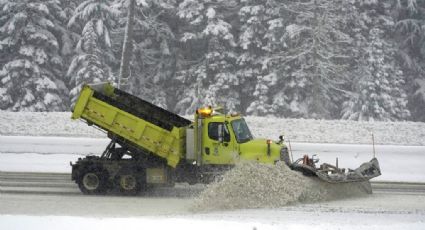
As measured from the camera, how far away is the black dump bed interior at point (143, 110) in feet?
57.2

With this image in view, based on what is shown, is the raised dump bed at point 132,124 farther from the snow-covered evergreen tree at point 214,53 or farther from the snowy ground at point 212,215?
the snow-covered evergreen tree at point 214,53

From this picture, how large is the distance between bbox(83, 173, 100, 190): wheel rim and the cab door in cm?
278

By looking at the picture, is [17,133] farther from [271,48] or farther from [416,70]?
[416,70]

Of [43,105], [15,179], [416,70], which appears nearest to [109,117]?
[15,179]

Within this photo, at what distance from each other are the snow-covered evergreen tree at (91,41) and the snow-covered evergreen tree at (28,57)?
1.37m

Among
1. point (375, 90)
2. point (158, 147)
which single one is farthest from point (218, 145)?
point (375, 90)

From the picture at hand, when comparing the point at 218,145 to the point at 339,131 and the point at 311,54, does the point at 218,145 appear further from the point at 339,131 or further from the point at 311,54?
the point at 311,54

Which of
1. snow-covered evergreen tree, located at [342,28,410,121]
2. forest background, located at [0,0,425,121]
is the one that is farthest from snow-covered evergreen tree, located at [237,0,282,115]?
snow-covered evergreen tree, located at [342,28,410,121]

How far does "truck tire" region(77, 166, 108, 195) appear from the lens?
17.4m

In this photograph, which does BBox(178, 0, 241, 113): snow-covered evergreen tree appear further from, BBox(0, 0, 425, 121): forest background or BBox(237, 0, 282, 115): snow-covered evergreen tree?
BBox(237, 0, 282, 115): snow-covered evergreen tree

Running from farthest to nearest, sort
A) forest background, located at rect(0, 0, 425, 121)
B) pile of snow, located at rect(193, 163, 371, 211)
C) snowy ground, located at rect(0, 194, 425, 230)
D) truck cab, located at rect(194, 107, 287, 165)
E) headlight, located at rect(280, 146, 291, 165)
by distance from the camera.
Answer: forest background, located at rect(0, 0, 425, 121) < truck cab, located at rect(194, 107, 287, 165) < headlight, located at rect(280, 146, 291, 165) < pile of snow, located at rect(193, 163, 371, 211) < snowy ground, located at rect(0, 194, 425, 230)

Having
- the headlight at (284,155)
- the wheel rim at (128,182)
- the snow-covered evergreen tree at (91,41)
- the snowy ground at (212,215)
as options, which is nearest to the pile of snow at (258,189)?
the snowy ground at (212,215)

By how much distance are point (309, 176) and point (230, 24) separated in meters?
26.6

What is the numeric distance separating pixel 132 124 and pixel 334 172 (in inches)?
202
